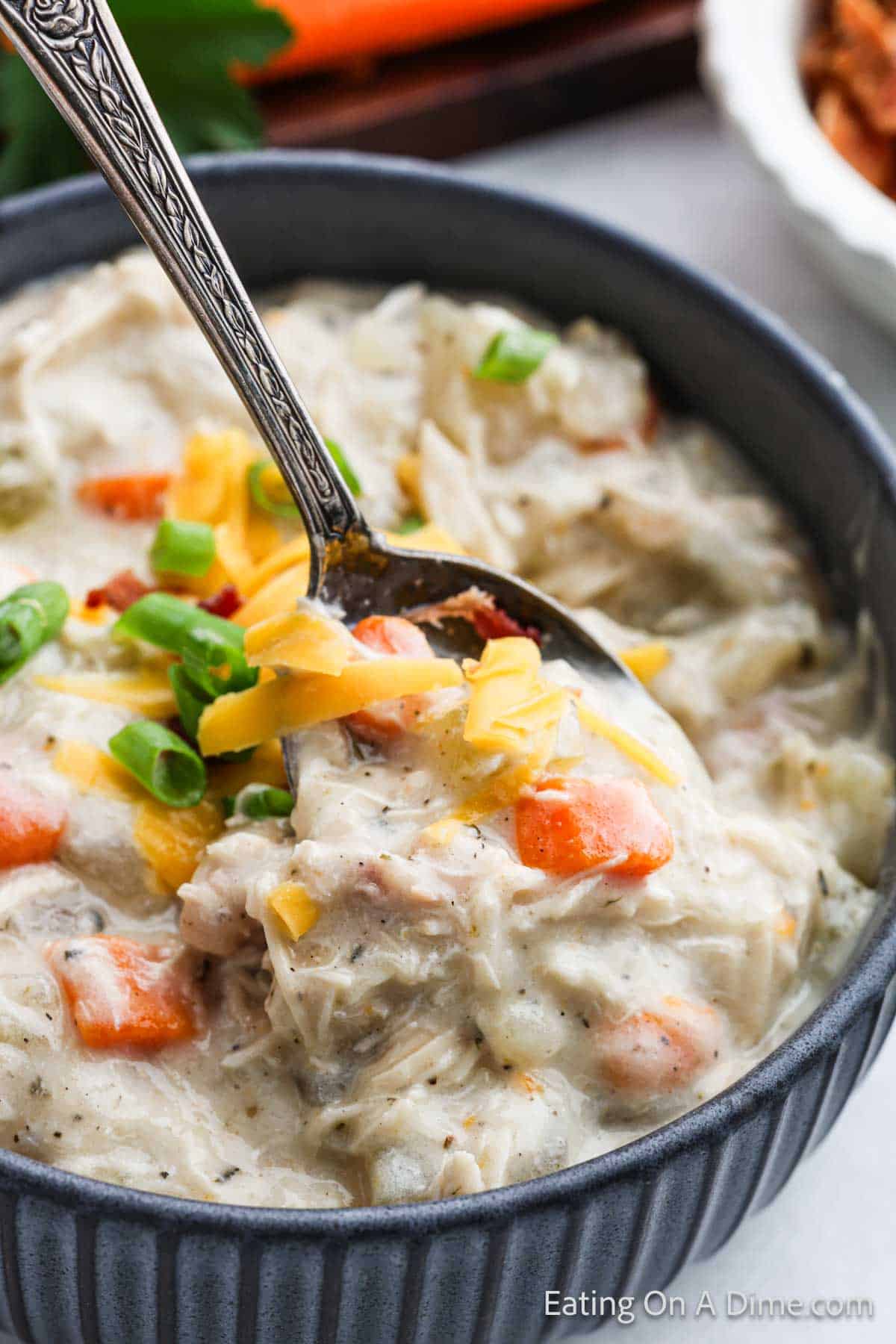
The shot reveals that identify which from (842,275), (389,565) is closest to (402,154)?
(842,275)

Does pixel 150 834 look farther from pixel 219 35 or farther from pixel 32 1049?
pixel 219 35

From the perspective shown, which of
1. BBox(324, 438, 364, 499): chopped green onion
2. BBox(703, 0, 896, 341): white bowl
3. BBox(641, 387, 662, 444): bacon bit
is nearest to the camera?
BBox(324, 438, 364, 499): chopped green onion

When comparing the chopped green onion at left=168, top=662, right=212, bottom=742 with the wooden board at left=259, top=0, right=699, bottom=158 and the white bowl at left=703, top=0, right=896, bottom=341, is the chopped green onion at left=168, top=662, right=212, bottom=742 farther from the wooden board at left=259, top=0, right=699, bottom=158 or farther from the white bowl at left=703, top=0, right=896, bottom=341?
the wooden board at left=259, top=0, right=699, bottom=158

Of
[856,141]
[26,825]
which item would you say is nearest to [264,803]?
[26,825]

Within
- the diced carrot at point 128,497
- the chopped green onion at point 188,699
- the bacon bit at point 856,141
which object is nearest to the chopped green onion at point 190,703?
the chopped green onion at point 188,699

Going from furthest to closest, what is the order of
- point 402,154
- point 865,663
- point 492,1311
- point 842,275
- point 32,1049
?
point 402,154 → point 842,275 → point 865,663 → point 32,1049 → point 492,1311

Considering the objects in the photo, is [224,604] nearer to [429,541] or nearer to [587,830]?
[429,541]

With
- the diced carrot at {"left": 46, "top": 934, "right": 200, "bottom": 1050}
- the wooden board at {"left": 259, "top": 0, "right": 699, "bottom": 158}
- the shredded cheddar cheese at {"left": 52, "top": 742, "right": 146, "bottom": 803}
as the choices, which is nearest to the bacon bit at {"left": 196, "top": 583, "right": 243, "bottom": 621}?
the shredded cheddar cheese at {"left": 52, "top": 742, "right": 146, "bottom": 803}
